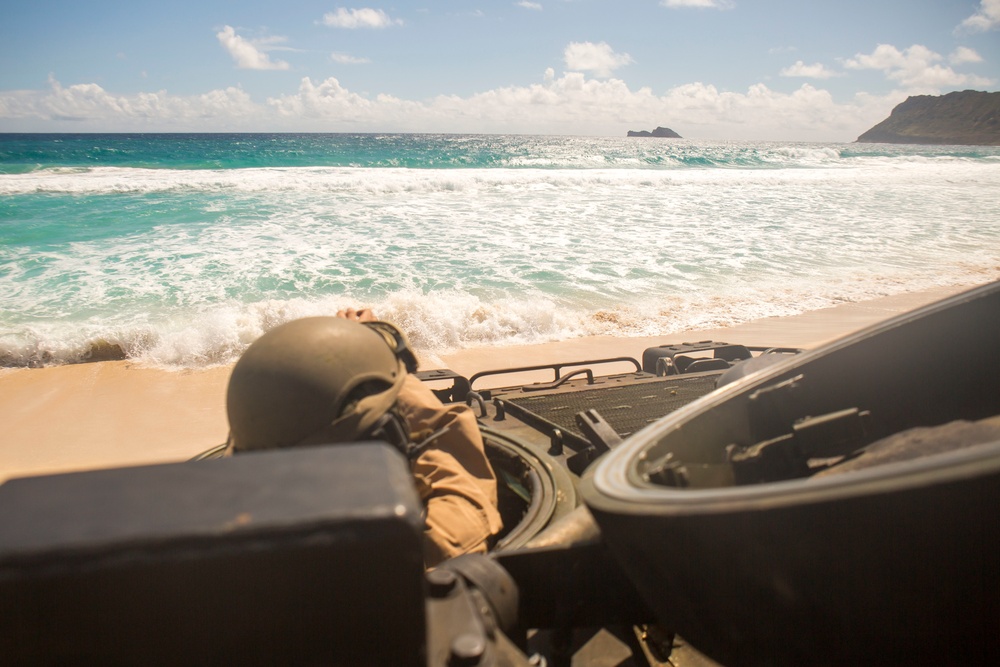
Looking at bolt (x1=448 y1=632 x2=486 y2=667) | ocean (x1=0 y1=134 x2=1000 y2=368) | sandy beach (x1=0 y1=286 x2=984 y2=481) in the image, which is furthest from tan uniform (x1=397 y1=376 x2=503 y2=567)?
ocean (x1=0 y1=134 x2=1000 y2=368)

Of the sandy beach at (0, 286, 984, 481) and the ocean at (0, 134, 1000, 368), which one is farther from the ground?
the ocean at (0, 134, 1000, 368)

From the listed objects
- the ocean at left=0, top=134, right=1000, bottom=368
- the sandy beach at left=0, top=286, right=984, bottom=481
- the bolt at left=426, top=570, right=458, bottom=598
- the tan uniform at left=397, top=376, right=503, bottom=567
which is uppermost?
the bolt at left=426, top=570, right=458, bottom=598

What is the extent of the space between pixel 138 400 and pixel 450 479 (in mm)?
5481

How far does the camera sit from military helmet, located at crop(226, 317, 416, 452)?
227 cm

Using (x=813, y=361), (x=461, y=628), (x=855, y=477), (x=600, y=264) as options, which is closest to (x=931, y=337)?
(x=813, y=361)

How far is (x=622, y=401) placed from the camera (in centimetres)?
416

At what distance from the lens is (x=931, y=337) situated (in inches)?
90.2

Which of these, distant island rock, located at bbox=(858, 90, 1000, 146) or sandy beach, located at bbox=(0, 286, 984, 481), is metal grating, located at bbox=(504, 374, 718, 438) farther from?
distant island rock, located at bbox=(858, 90, 1000, 146)

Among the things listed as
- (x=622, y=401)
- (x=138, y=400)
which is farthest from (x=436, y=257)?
(x=622, y=401)

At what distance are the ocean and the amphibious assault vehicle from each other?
662cm

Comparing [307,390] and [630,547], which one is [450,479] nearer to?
[307,390]

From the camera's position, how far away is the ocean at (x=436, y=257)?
9.22 meters

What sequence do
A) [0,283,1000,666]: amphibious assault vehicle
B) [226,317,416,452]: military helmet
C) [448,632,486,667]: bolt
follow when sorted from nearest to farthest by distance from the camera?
[0,283,1000,666]: amphibious assault vehicle
[448,632,486,667]: bolt
[226,317,416,452]: military helmet

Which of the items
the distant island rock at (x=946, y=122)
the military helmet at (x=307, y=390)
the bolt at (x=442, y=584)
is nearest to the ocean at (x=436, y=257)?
the military helmet at (x=307, y=390)
